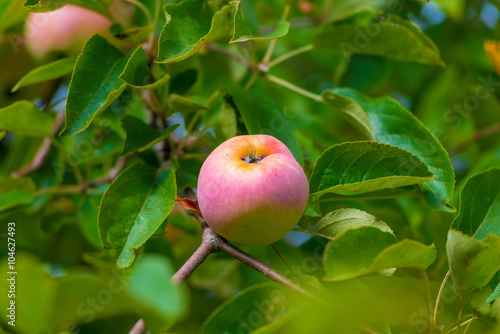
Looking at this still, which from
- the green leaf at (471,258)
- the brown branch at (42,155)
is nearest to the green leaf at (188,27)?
the green leaf at (471,258)

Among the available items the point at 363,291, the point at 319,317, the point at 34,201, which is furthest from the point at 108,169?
the point at 319,317

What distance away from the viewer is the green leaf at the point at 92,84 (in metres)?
0.87

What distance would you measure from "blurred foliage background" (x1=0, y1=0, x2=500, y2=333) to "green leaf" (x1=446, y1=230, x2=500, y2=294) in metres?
0.09

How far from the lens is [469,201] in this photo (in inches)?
35.1

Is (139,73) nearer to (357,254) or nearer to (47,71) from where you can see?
(47,71)


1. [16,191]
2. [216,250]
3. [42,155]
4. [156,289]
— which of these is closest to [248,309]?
[216,250]

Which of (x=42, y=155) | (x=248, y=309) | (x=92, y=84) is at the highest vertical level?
(x=92, y=84)

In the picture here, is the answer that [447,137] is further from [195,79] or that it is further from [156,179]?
[156,179]

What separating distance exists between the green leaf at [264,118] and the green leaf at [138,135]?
0.13 metres

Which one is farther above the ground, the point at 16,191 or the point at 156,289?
the point at 156,289

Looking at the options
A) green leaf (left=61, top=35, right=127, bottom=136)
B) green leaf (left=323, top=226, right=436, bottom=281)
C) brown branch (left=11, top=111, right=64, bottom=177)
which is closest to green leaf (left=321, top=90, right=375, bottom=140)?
green leaf (left=323, top=226, right=436, bottom=281)

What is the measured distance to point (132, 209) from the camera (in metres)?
0.89

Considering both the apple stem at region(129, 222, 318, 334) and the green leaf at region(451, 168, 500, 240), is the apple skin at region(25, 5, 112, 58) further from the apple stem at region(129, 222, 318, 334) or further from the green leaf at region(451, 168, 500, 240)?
the green leaf at region(451, 168, 500, 240)

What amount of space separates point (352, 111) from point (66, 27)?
837mm
